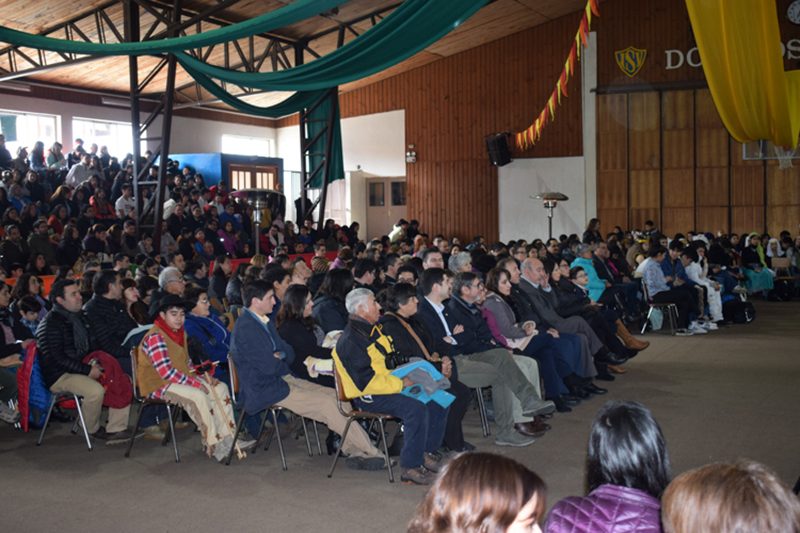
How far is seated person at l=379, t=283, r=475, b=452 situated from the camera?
482cm

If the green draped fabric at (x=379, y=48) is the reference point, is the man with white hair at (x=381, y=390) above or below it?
below

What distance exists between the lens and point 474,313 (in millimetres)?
5688

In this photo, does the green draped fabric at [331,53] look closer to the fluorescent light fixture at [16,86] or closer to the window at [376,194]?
the fluorescent light fixture at [16,86]

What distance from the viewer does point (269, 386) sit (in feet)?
15.8

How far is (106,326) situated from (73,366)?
1.47 ft

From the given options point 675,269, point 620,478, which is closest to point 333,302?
point 620,478

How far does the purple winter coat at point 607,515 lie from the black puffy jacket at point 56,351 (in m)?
4.07

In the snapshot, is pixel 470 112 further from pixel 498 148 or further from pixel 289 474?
pixel 289 474

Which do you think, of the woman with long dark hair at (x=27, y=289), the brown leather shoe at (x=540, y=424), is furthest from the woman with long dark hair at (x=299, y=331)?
the woman with long dark hair at (x=27, y=289)

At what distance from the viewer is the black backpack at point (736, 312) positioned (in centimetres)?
1067

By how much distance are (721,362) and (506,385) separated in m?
3.55

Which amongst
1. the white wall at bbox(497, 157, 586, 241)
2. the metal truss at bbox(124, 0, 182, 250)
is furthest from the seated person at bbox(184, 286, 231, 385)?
the white wall at bbox(497, 157, 586, 241)

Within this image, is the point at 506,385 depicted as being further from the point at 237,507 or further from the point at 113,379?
the point at 113,379

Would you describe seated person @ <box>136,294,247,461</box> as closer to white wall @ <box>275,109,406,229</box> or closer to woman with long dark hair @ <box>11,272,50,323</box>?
woman with long dark hair @ <box>11,272,50,323</box>
